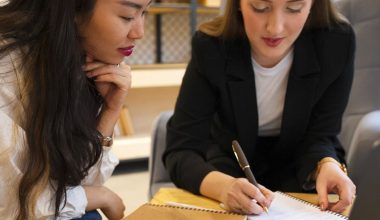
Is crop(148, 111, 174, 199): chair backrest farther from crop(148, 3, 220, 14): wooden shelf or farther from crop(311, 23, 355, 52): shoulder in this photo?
crop(148, 3, 220, 14): wooden shelf

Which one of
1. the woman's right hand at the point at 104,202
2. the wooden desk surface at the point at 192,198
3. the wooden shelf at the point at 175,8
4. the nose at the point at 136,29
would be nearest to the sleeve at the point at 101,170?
the woman's right hand at the point at 104,202

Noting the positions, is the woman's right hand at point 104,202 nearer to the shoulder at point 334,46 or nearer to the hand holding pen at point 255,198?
the hand holding pen at point 255,198

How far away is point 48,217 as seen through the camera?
0.78 meters

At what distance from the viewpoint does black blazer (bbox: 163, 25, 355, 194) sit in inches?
43.7

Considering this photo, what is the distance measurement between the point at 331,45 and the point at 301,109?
0.60ft

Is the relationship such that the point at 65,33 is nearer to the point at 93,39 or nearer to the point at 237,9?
the point at 93,39

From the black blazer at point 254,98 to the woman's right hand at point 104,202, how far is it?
196 mm

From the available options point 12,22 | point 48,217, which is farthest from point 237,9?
point 48,217

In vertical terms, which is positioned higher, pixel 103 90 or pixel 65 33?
pixel 65 33

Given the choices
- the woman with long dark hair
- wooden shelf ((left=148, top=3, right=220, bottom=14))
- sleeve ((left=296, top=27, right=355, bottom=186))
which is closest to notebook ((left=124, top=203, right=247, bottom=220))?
the woman with long dark hair

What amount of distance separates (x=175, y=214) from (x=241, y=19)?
60cm

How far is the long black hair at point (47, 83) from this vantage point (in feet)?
2.51

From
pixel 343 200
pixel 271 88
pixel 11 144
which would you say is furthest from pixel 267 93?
pixel 11 144

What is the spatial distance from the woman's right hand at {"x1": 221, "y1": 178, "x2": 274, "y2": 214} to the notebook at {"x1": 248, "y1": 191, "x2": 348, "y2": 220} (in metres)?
0.02
